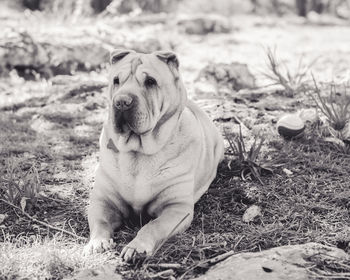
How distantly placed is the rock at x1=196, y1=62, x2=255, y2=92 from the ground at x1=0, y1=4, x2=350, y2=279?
0.70ft

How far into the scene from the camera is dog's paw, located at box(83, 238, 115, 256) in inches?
111

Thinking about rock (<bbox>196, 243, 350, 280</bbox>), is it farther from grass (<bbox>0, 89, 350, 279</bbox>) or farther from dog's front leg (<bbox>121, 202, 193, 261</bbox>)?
dog's front leg (<bbox>121, 202, 193, 261</bbox>)

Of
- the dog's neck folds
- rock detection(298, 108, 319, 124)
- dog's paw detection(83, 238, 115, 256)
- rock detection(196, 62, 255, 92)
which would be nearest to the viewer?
dog's paw detection(83, 238, 115, 256)

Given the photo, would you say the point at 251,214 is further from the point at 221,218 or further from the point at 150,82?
the point at 150,82

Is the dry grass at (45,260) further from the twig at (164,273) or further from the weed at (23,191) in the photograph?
the weed at (23,191)

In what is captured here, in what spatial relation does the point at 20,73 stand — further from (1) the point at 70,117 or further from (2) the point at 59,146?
(2) the point at 59,146

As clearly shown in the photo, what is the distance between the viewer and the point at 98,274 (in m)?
2.52

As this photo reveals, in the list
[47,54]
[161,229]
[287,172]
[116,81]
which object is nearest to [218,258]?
[161,229]

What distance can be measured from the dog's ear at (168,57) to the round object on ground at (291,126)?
5.31 feet

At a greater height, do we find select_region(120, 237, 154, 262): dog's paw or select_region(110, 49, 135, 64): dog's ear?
select_region(110, 49, 135, 64): dog's ear

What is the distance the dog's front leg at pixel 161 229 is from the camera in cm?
276

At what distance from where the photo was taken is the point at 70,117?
17.7ft

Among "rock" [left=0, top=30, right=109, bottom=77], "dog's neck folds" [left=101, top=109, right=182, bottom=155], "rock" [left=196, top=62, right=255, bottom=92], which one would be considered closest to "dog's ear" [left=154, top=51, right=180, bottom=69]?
"dog's neck folds" [left=101, top=109, right=182, bottom=155]

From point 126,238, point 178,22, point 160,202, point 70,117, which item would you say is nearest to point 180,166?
point 160,202
